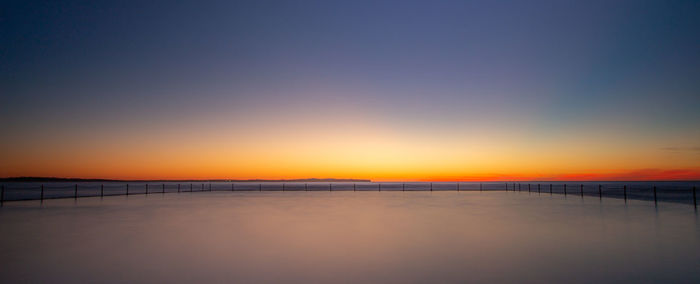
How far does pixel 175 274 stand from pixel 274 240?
437cm

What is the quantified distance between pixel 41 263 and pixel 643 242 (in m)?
15.3

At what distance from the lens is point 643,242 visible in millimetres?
10711

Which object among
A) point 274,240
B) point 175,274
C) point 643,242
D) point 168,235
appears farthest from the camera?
point 168,235

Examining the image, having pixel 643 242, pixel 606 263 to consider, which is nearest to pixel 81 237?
pixel 606 263

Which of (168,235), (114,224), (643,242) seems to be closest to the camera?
(643,242)

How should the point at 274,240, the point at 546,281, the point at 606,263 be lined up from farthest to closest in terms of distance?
the point at 274,240 < the point at 606,263 < the point at 546,281

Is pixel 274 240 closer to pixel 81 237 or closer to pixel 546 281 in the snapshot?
pixel 81 237

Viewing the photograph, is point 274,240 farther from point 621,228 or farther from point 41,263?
point 621,228

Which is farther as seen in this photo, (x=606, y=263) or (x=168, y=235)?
(x=168, y=235)

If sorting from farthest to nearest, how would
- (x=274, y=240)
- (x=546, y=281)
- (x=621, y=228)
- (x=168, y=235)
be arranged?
1. (x=621, y=228)
2. (x=168, y=235)
3. (x=274, y=240)
4. (x=546, y=281)

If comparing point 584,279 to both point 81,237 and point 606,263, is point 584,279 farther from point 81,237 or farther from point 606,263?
point 81,237

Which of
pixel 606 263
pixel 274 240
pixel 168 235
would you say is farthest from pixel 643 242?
pixel 168 235

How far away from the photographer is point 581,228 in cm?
1373

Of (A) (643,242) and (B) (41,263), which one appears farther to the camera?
(A) (643,242)
